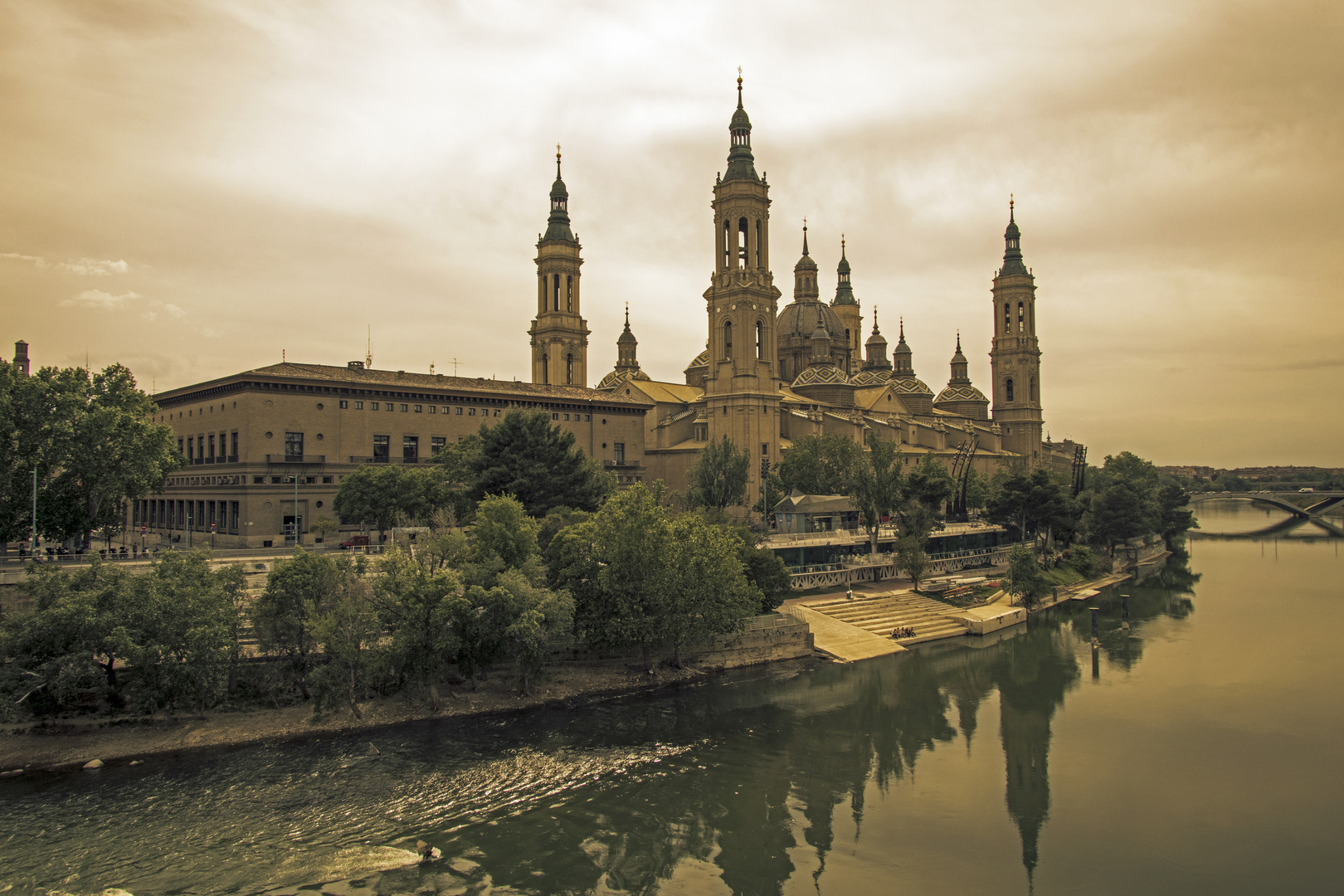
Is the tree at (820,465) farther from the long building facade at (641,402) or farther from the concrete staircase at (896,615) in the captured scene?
the concrete staircase at (896,615)

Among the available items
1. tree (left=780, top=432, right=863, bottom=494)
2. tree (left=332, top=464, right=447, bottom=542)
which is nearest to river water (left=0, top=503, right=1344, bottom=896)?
tree (left=332, top=464, right=447, bottom=542)

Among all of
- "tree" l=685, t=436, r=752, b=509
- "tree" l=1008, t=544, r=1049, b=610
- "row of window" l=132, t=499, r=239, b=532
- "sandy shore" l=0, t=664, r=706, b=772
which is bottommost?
"sandy shore" l=0, t=664, r=706, b=772

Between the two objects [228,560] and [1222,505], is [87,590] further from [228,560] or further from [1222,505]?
[1222,505]

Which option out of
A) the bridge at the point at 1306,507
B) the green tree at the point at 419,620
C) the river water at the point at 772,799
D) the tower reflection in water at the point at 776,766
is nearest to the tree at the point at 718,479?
the tower reflection in water at the point at 776,766

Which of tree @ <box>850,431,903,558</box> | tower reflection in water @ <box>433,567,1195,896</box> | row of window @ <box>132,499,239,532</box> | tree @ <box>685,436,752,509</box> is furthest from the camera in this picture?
tree @ <box>685,436,752,509</box>

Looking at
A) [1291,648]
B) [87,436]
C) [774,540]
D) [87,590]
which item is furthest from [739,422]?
[87,590]

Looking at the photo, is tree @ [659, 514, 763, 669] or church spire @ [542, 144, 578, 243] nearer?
tree @ [659, 514, 763, 669]

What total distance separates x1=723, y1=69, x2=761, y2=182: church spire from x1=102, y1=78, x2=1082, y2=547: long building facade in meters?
0.13

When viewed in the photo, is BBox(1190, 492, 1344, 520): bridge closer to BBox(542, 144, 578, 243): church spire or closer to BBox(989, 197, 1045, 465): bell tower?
BBox(989, 197, 1045, 465): bell tower

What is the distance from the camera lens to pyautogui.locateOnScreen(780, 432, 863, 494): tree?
62.9m

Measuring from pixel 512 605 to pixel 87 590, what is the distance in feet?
43.2

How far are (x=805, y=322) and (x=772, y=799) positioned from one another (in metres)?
75.6

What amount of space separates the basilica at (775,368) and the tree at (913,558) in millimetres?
18000

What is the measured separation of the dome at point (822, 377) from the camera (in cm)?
8531
